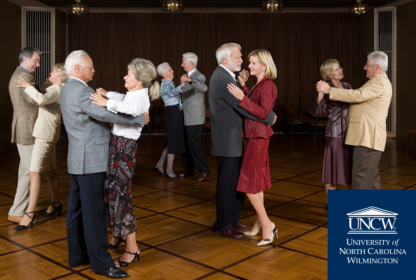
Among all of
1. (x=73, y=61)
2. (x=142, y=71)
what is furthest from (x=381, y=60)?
(x=73, y=61)

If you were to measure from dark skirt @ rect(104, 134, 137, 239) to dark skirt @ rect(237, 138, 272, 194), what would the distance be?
2.99 feet

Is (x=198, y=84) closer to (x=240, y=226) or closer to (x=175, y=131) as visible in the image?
(x=175, y=131)

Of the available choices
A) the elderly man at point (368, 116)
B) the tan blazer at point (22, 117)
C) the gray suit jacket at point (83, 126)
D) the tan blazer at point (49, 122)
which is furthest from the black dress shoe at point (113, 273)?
the elderly man at point (368, 116)

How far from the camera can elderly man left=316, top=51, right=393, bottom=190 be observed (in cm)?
365

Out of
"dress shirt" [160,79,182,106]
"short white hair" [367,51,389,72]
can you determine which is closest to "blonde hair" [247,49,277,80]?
"short white hair" [367,51,389,72]

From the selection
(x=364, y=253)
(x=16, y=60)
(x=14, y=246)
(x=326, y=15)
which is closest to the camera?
(x=364, y=253)

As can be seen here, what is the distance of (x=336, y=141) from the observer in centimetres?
411

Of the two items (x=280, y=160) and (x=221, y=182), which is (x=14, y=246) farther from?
(x=280, y=160)

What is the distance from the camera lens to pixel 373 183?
12.6ft

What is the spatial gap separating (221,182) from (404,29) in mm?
8228

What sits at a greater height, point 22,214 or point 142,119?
point 142,119

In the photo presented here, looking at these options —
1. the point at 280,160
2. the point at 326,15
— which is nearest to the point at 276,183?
the point at 280,160

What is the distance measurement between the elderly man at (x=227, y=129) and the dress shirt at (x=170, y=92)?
7.22 feet

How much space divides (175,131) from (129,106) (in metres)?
3.21
